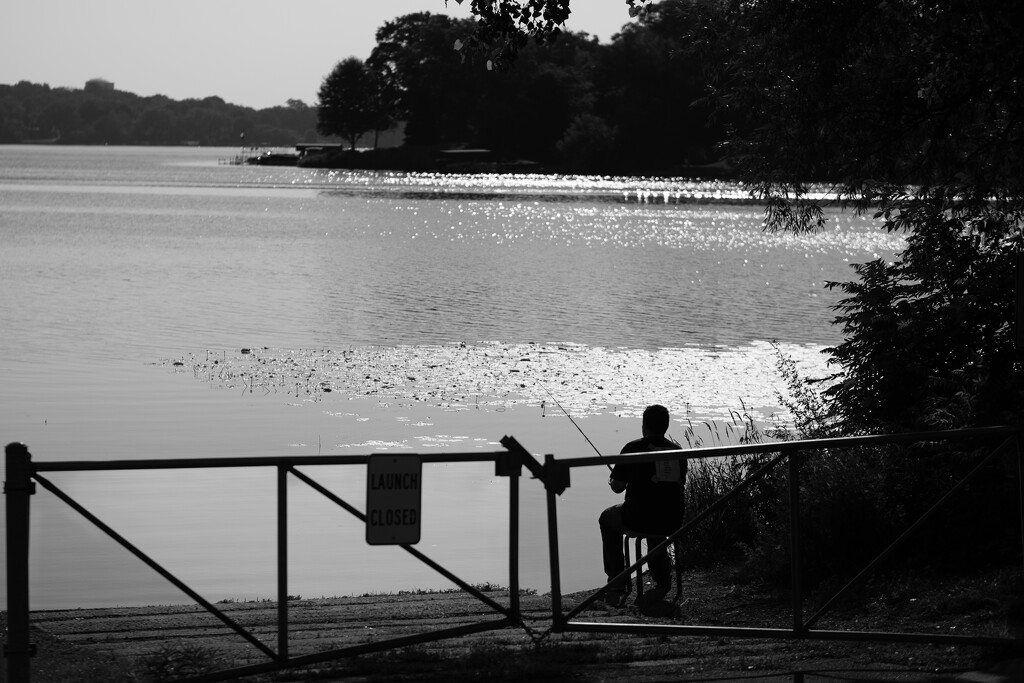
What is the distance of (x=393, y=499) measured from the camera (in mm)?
7441

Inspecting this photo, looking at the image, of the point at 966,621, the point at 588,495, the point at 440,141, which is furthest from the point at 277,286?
the point at 440,141

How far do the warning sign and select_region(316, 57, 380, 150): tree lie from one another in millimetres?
187262

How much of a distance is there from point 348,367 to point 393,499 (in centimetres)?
1771

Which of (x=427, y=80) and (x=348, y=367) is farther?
A: (x=427, y=80)

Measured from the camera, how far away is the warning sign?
24.2 feet

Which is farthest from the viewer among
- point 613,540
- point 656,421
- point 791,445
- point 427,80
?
point 427,80

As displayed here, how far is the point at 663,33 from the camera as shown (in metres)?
150

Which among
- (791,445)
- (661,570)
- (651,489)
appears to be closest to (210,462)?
(791,445)

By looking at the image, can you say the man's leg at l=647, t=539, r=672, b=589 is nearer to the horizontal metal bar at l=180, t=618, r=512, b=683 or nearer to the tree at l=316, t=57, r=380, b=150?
the horizontal metal bar at l=180, t=618, r=512, b=683

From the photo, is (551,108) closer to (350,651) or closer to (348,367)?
(348,367)

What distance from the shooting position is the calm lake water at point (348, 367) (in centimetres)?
1276

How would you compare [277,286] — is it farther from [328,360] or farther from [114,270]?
[328,360]

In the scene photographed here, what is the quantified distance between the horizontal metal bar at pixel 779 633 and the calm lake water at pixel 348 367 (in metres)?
4.02

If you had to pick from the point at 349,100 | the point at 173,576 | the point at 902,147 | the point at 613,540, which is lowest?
the point at 613,540
